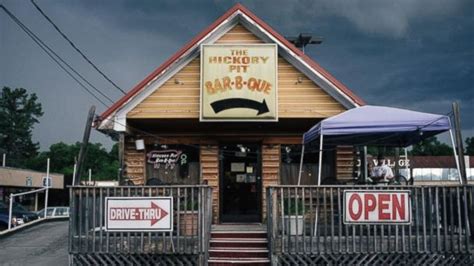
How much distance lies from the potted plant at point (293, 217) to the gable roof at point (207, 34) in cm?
401

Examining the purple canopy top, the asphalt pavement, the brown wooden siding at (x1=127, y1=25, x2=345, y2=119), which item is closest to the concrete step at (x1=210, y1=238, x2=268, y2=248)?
the purple canopy top

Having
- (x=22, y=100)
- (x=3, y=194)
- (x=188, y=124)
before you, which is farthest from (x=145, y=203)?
(x=22, y=100)

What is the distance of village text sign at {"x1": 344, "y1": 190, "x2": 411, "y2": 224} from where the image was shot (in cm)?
1018

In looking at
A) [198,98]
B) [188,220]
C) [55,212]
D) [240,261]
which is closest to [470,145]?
[55,212]

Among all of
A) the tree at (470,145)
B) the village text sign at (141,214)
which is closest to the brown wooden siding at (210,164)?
the village text sign at (141,214)

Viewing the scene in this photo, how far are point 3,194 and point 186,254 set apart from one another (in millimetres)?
35854

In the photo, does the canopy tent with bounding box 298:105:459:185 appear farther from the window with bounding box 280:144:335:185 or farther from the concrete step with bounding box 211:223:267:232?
the window with bounding box 280:144:335:185

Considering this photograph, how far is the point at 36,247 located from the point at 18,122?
278 feet

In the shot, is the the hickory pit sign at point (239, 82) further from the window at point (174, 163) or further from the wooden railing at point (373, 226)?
the wooden railing at point (373, 226)

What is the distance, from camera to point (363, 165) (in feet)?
49.6

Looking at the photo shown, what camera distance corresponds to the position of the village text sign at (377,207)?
33.4ft

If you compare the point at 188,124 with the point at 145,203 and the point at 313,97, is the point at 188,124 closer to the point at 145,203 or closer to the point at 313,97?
the point at 313,97

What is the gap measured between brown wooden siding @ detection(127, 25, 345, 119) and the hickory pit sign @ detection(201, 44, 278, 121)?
0.40m

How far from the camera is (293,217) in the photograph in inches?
408
